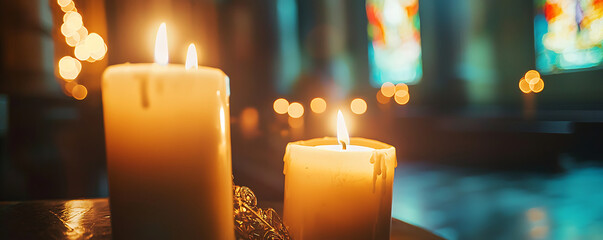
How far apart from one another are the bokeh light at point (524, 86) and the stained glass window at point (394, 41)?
1.60 meters

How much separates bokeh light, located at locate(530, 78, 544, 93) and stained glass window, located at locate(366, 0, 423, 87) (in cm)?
177

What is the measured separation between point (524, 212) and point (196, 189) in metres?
2.09

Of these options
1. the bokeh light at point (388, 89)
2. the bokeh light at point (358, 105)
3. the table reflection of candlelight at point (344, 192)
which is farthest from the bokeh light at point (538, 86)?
the table reflection of candlelight at point (344, 192)

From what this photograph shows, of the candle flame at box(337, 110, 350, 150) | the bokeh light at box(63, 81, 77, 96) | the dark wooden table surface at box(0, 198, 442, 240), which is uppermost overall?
the bokeh light at box(63, 81, 77, 96)

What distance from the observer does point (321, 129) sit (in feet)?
14.0

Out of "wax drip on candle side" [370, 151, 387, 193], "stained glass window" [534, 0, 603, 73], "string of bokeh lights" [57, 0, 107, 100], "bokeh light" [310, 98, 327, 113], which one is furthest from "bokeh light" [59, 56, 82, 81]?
"stained glass window" [534, 0, 603, 73]

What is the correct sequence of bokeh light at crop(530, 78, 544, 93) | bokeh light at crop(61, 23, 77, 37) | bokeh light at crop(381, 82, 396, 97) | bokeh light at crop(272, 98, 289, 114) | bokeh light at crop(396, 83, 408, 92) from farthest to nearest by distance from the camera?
bokeh light at crop(272, 98, 289, 114) < bokeh light at crop(381, 82, 396, 97) < bokeh light at crop(396, 83, 408, 92) < bokeh light at crop(530, 78, 544, 93) < bokeh light at crop(61, 23, 77, 37)

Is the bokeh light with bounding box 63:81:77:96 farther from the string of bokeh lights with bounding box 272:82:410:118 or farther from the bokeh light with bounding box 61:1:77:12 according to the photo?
the string of bokeh lights with bounding box 272:82:410:118

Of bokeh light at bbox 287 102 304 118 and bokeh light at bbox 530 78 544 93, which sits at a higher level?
bokeh light at bbox 530 78 544 93

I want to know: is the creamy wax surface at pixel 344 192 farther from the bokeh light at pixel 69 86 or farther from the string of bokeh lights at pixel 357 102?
Answer: the string of bokeh lights at pixel 357 102

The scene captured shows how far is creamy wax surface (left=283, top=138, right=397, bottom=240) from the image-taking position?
32cm

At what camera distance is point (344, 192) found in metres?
0.32

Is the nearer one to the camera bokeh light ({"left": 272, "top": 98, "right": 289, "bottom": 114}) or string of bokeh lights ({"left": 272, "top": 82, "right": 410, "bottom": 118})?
string of bokeh lights ({"left": 272, "top": 82, "right": 410, "bottom": 118})

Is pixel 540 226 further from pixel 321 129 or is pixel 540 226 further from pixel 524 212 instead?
pixel 321 129
